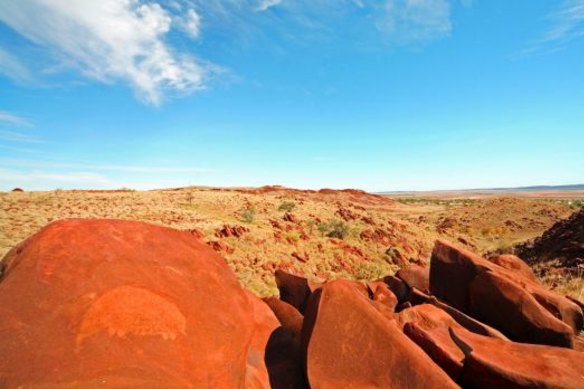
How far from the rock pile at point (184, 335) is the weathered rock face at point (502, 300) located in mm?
682

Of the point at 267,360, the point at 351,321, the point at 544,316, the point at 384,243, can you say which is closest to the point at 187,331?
the point at 267,360

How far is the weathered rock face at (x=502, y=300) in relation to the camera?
4.29 m

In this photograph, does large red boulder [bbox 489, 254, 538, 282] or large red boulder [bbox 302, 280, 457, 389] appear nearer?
large red boulder [bbox 302, 280, 457, 389]

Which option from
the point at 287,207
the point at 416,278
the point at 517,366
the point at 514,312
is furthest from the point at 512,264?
the point at 287,207

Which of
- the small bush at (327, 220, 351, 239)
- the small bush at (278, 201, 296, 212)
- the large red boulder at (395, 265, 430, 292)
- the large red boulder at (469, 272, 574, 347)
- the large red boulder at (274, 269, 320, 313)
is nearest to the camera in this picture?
the large red boulder at (469, 272, 574, 347)

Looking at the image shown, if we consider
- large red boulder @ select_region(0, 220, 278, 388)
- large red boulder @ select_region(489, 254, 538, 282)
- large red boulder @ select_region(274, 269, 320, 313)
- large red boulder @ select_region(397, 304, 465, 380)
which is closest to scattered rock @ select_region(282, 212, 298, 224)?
large red boulder @ select_region(489, 254, 538, 282)

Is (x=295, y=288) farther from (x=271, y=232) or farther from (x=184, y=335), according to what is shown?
(x=271, y=232)

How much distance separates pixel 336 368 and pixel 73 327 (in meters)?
1.77

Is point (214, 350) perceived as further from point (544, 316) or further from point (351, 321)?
point (544, 316)

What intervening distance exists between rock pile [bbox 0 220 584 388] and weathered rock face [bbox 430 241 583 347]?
68 centimetres

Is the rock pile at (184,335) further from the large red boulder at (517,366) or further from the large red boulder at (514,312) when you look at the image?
the large red boulder at (514,312)

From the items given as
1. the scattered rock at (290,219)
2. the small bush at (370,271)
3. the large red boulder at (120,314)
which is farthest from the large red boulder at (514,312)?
the scattered rock at (290,219)

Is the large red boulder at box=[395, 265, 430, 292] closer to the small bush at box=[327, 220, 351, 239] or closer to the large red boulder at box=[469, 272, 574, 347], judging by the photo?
the large red boulder at box=[469, 272, 574, 347]

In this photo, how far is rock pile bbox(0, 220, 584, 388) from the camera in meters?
2.50
